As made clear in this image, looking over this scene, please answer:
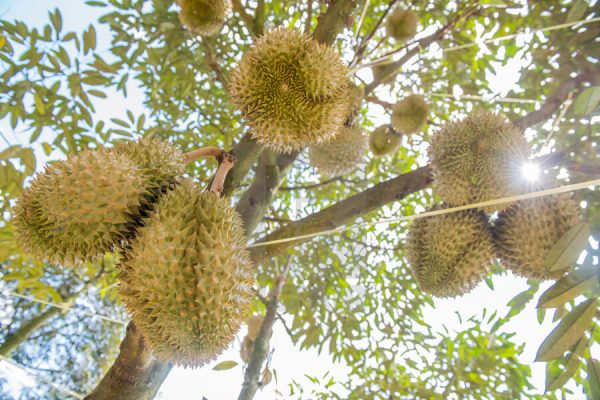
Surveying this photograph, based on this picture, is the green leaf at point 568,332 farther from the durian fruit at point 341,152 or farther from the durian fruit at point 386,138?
the durian fruit at point 341,152

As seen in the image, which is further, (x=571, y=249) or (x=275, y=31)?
(x=275, y=31)

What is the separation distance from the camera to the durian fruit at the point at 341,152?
1.96 metres

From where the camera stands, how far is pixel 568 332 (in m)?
0.91

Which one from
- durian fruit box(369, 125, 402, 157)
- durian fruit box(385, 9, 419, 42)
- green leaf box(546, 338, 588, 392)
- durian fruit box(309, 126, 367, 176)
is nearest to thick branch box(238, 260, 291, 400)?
durian fruit box(309, 126, 367, 176)

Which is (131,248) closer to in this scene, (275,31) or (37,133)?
(275,31)

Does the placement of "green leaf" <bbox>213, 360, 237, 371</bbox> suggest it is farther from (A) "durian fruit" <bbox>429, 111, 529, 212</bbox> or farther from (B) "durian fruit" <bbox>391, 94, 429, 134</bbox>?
(B) "durian fruit" <bbox>391, 94, 429, 134</bbox>

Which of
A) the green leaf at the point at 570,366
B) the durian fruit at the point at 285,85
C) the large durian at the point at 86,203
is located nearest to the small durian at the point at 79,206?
the large durian at the point at 86,203

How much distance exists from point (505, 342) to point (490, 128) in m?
1.16

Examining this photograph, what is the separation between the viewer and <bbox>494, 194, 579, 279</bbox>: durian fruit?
1310mm

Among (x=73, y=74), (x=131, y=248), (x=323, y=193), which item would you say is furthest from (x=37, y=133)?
(x=323, y=193)

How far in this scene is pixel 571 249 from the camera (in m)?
0.94

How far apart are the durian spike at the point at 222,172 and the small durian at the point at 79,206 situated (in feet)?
0.64

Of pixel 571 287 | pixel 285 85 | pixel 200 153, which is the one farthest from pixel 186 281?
pixel 571 287

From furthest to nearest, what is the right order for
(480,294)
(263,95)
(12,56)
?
(480,294), (12,56), (263,95)
